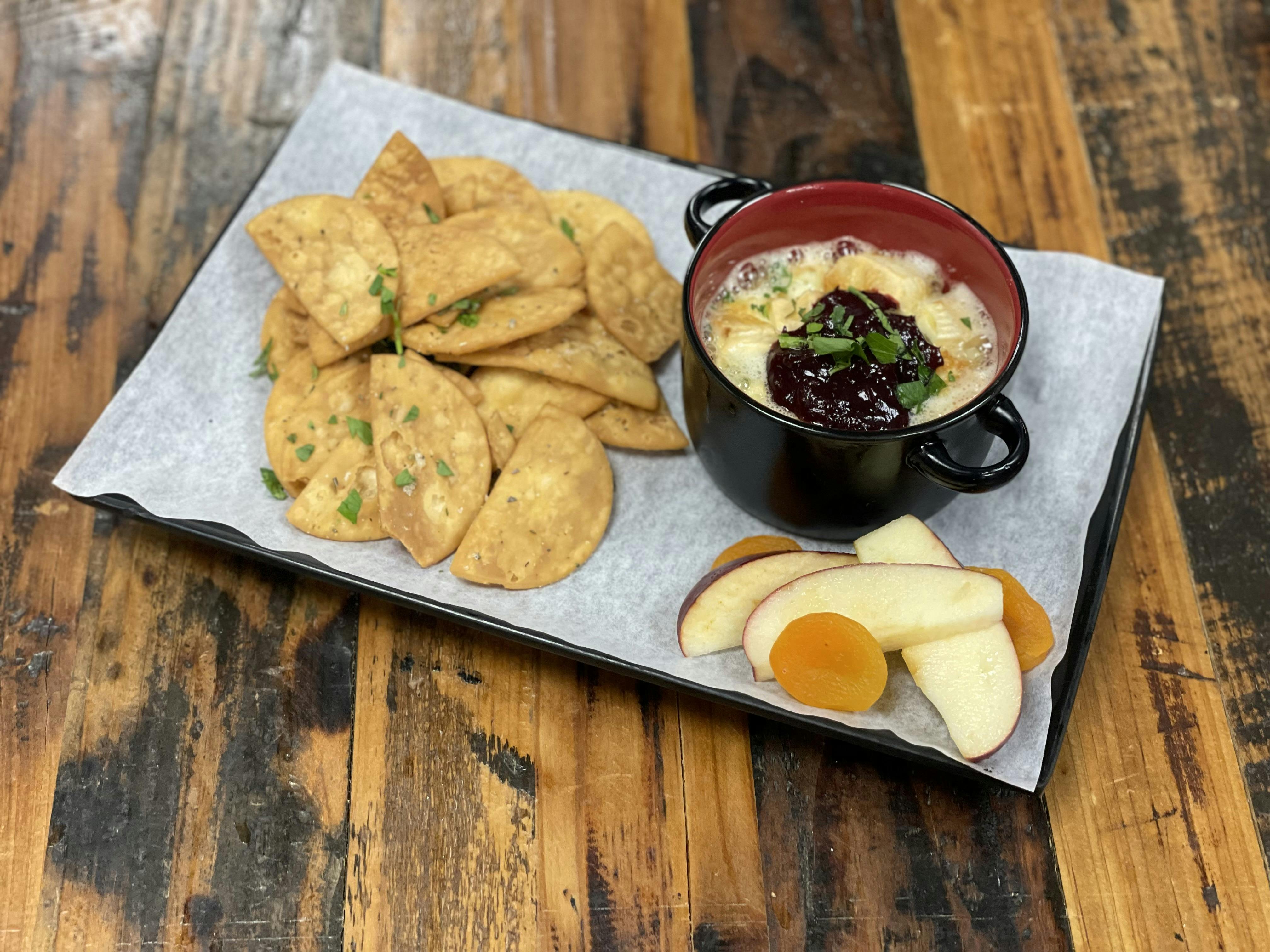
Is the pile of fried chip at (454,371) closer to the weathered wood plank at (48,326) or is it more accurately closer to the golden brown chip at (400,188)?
the golden brown chip at (400,188)

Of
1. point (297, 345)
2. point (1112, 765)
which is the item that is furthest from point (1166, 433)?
point (297, 345)

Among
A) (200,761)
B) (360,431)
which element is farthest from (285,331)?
(200,761)

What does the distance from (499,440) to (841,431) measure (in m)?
0.67

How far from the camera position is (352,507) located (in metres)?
2.08

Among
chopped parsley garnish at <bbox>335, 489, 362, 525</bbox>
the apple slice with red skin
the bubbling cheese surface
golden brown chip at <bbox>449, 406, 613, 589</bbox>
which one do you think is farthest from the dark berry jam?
chopped parsley garnish at <bbox>335, 489, 362, 525</bbox>

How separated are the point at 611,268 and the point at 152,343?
3.04 ft

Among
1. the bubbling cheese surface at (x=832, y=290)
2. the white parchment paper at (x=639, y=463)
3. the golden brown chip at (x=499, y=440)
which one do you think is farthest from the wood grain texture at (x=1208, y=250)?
the golden brown chip at (x=499, y=440)

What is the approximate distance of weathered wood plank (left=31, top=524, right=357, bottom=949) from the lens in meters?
1.91

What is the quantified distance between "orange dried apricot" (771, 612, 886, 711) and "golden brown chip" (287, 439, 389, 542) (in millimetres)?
752

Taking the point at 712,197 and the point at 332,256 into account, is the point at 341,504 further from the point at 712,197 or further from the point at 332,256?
the point at 712,197

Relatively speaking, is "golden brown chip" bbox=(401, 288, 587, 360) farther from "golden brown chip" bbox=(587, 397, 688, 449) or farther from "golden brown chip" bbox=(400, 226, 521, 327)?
"golden brown chip" bbox=(587, 397, 688, 449)

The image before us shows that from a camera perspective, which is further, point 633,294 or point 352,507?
point 633,294

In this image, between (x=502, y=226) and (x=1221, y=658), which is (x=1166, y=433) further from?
(x=502, y=226)

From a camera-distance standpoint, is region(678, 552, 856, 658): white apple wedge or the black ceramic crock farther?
region(678, 552, 856, 658): white apple wedge
